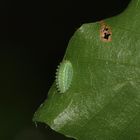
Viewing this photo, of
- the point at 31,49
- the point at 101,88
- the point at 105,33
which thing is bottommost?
the point at 31,49

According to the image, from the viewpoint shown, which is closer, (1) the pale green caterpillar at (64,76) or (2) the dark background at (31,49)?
(1) the pale green caterpillar at (64,76)

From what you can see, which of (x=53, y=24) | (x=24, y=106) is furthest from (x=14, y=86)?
(x=53, y=24)

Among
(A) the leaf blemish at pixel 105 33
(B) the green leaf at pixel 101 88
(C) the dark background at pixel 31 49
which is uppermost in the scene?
(A) the leaf blemish at pixel 105 33

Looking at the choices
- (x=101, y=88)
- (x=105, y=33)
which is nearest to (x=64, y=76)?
(x=101, y=88)

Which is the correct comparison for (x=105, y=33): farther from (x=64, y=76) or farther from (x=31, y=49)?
(x=31, y=49)

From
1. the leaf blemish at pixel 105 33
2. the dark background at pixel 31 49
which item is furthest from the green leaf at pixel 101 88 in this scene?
the dark background at pixel 31 49

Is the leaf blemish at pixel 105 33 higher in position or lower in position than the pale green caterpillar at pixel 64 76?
higher

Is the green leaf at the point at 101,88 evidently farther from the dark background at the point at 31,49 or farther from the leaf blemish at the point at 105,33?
the dark background at the point at 31,49
